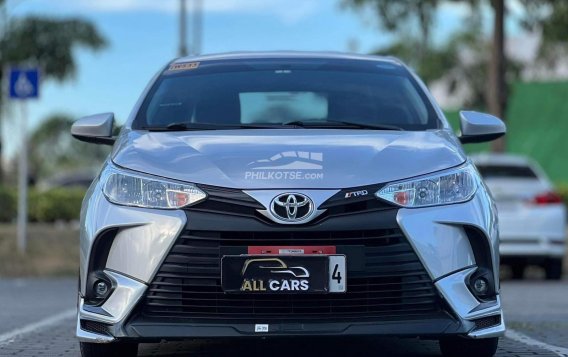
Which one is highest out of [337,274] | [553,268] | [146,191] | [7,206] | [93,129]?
[146,191]

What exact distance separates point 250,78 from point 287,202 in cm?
173

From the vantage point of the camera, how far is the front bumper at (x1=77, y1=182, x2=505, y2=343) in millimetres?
4855

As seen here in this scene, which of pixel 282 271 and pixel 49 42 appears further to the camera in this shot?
pixel 49 42

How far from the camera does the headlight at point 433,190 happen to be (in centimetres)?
492

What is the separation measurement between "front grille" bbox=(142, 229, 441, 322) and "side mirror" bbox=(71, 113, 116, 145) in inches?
59.2

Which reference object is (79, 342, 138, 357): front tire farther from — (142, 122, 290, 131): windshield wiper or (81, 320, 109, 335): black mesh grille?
(142, 122, 290, 131): windshield wiper

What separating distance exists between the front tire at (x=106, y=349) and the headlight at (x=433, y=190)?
55.3 inches

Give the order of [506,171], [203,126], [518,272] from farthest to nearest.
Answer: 1. [518,272]
2. [506,171]
3. [203,126]

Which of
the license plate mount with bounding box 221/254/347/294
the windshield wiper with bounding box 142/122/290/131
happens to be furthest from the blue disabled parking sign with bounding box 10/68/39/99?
the license plate mount with bounding box 221/254/347/294

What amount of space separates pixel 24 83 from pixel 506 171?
6323mm

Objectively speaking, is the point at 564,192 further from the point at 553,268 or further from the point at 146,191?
the point at 146,191

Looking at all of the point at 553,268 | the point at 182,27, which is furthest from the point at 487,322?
the point at 182,27

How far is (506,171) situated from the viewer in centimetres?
1311

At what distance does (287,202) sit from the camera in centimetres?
484
